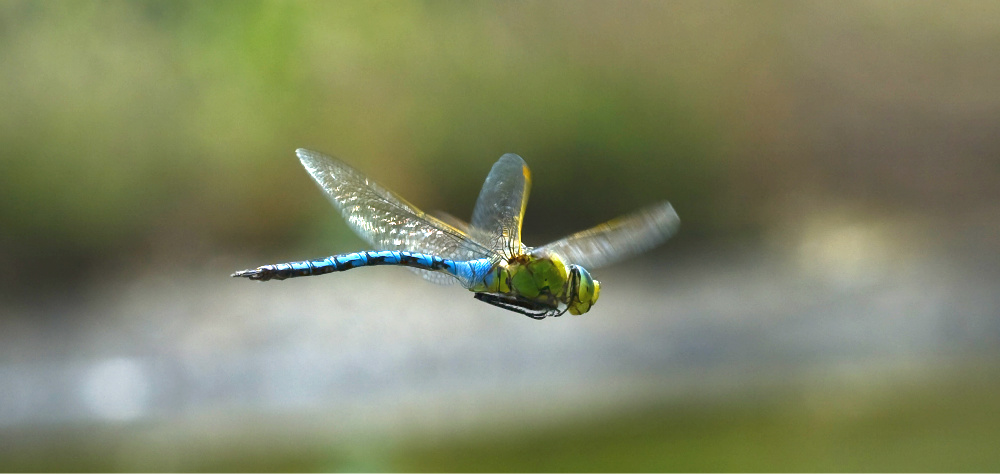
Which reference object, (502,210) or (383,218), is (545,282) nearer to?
(502,210)

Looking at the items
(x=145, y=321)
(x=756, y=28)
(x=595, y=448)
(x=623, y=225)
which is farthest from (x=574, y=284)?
(x=756, y=28)

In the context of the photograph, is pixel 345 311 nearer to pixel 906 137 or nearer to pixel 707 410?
pixel 707 410

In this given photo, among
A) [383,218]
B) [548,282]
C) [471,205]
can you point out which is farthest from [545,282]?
[471,205]

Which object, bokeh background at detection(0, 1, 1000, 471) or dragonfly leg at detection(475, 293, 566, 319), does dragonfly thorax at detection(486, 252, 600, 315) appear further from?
bokeh background at detection(0, 1, 1000, 471)

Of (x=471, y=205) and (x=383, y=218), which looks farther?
(x=471, y=205)

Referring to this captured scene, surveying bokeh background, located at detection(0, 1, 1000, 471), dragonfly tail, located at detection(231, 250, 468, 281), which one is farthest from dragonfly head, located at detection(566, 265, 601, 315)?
bokeh background, located at detection(0, 1, 1000, 471)
